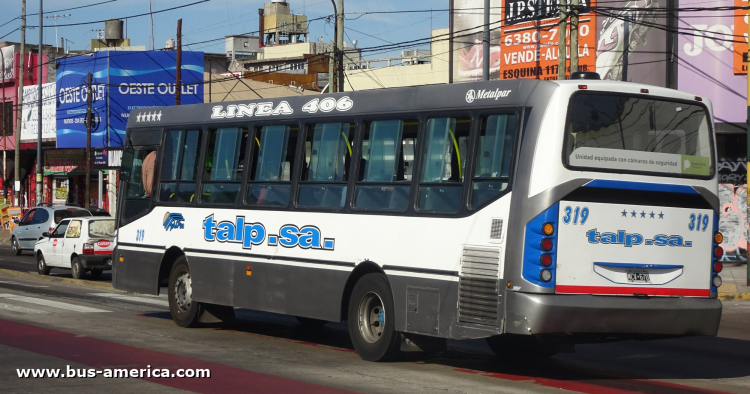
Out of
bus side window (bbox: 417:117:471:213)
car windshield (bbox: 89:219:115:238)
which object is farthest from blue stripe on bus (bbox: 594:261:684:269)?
car windshield (bbox: 89:219:115:238)

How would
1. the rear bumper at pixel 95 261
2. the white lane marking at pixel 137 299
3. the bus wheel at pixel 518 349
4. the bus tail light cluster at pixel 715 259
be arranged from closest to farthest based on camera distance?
the bus tail light cluster at pixel 715 259
the bus wheel at pixel 518 349
the white lane marking at pixel 137 299
the rear bumper at pixel 95 261

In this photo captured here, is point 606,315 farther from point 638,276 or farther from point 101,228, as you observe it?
point 101,228

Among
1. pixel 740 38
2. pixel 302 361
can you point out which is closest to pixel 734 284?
pixel 740 38

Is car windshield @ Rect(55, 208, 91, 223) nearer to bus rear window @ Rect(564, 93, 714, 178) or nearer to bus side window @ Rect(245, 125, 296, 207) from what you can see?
bus side window @ Rect(245, 125, 296, 207)

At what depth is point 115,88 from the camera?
51.8 metres

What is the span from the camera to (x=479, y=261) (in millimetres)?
9883

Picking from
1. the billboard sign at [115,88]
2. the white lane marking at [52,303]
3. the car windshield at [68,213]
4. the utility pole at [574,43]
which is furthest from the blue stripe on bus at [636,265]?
the billboard sign at [115,88]

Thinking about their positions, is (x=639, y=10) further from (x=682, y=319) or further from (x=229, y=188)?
(x=682, y=319)

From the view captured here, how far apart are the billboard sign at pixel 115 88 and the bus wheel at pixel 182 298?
37.8 m

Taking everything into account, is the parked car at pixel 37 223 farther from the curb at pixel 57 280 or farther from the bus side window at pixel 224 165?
the bus side window at pixel 224 165

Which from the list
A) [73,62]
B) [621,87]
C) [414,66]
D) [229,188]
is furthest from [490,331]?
[73,62]

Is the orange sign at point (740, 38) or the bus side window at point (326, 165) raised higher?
the orange sign at point (740, 38)

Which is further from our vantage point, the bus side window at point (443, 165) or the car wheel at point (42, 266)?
the car wheel at point (42, 266)

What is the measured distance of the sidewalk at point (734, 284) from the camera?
68.8ft
